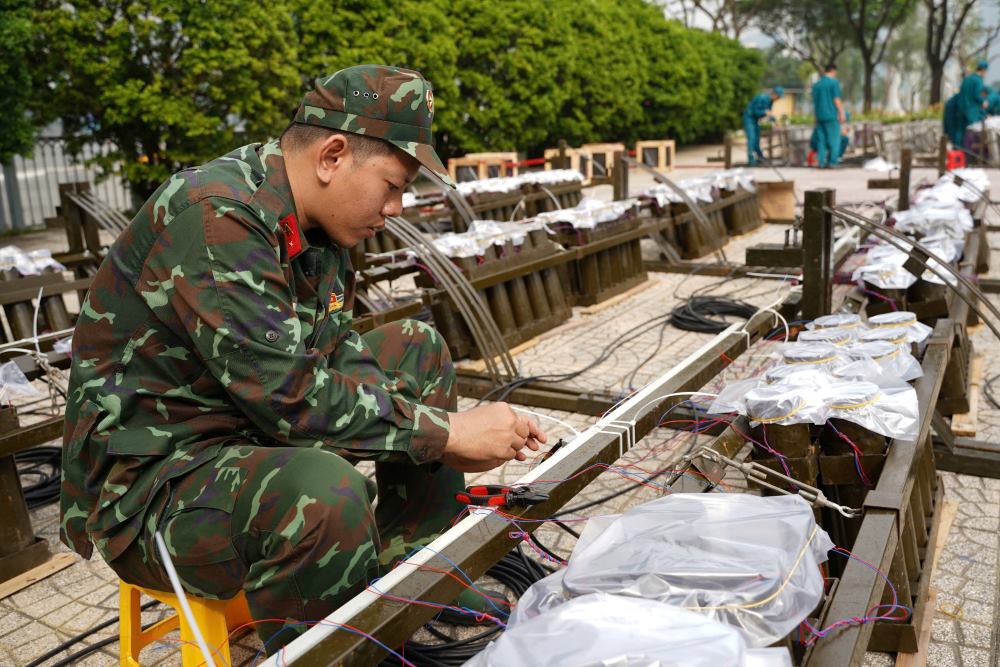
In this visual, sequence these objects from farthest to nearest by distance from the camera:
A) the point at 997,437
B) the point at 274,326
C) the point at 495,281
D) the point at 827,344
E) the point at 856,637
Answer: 1. the point at 495,281
2. the point at 997,437
3. the point at 827,344
4. the point at 274,326
5. the point at 856,637

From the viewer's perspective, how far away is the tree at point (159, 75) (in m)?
12.1

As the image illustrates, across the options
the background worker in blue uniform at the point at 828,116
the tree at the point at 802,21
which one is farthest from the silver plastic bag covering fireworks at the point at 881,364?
the tree at the point at 802,21

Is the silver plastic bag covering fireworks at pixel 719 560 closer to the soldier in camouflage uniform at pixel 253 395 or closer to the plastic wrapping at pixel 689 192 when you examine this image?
the soldier in camouflage uniform at pixel 253 395

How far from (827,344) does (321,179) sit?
226 cm

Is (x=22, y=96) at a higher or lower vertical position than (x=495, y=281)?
higher

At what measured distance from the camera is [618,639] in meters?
1.45

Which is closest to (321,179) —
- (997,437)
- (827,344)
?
(827,344)

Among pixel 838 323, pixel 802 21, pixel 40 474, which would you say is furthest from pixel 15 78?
pixel 802 21

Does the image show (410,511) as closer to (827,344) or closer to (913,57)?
(827,344)

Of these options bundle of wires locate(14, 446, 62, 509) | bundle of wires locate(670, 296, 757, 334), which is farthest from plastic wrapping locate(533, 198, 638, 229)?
bundle of wires locate(14, 446, 62, 509)

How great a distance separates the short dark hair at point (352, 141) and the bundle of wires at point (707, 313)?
492 cm

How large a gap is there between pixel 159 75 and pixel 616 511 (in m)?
10.8

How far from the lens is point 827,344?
3646 millimetres

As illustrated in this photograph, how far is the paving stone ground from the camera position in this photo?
9.88ft
